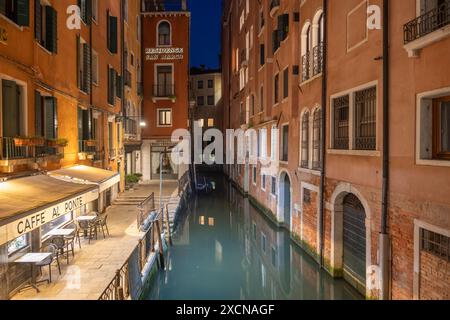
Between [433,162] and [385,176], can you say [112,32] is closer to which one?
[385,176]

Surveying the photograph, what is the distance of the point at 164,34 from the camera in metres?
29.1

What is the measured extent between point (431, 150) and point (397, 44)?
2.51 meters

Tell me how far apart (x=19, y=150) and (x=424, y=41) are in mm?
8989

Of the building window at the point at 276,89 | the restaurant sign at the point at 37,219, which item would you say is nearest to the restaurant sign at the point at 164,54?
the building window at the point at 276,89

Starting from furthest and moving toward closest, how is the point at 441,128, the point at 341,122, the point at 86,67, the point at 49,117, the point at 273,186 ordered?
the point at 273,186 < the point at 86,67 < the point at 341,122 < the point at 49,117 < the point at 441,128

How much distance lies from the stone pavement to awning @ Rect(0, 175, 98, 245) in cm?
173

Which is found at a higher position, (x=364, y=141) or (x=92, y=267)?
(x=364, y=141)

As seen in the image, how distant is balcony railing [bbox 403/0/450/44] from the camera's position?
6.48 meters

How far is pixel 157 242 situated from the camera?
13.9m

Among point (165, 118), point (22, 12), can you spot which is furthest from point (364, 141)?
point (165, 118)

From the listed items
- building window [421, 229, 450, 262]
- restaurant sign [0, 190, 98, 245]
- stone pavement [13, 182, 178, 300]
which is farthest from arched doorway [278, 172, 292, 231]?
building window [421, 229, 450, 262]
